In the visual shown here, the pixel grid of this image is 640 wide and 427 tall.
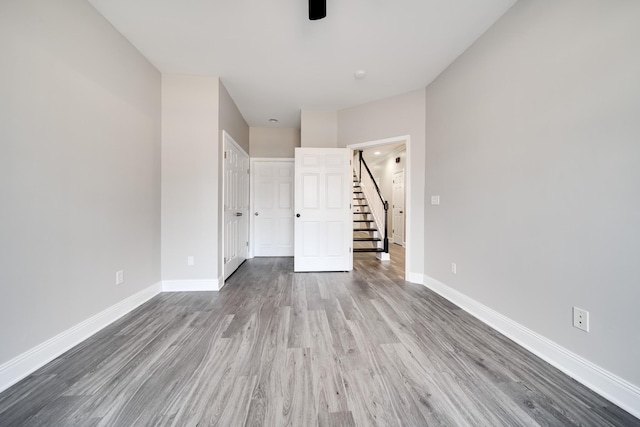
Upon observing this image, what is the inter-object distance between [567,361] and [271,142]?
480 cm

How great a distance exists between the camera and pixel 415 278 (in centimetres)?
308

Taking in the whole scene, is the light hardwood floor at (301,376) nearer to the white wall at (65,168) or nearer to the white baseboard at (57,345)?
the white baseboard at (57,345)

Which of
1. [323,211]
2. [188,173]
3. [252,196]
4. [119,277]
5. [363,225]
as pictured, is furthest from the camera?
[363,225]

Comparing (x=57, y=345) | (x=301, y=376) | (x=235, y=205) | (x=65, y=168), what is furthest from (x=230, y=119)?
(x=301, y=376)

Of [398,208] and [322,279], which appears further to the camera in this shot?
[398,208]

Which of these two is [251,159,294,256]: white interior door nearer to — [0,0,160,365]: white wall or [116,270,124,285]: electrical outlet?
[0,0,160,365]: white wall

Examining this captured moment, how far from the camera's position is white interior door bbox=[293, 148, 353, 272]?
11.7ft

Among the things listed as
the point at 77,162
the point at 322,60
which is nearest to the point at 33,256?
the point at 77,162

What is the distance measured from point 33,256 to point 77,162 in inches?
27.8

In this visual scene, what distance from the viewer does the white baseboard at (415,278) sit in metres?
3.05

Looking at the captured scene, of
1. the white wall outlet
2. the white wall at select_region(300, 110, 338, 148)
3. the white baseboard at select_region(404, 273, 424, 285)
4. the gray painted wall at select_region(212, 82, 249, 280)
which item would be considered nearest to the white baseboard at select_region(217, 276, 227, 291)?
the gray painted wall at select_region(212, 82, 249, 280)

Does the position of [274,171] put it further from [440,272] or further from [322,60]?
[440,272]

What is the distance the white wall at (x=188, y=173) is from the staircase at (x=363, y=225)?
297 cm

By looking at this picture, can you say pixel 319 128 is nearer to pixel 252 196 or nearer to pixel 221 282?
pixel 252 196
